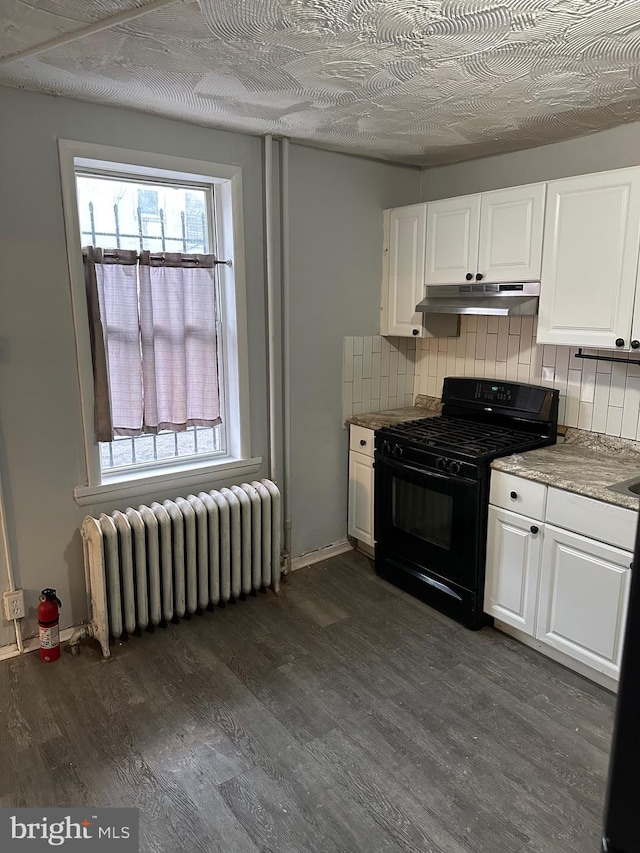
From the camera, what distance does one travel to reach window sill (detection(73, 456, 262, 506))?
2.79 meters

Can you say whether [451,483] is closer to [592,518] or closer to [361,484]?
[592,518]

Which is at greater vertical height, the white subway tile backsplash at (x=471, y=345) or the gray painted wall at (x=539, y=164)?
the gray painted wall at (x=539, y=164)

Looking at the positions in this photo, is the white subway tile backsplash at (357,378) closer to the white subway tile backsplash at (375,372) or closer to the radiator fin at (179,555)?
the white subway tile backsplash at (375,372)

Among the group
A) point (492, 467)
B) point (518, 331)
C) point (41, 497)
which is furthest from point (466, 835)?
point (518, 331)

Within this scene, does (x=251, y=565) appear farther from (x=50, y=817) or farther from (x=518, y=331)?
(x=518, y=331)

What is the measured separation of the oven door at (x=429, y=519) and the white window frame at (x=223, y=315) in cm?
77

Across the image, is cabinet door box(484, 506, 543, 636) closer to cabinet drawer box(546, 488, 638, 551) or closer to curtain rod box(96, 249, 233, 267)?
cabinet drawer box(546, 488, 638, 551)

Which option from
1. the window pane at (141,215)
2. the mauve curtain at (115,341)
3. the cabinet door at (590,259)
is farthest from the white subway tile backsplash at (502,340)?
the mauve curtain at (115,341)

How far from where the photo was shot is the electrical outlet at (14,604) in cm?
260

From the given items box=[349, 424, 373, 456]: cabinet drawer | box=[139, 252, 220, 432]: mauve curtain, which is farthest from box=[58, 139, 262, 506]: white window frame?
box=[349, 424, 373, 456]: cabinet drawer

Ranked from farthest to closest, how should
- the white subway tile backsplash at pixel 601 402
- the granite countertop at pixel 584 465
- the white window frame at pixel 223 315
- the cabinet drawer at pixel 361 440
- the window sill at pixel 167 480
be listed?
1. the cabinet drawer at pixel 361 440
2. the white subway tile backsplash at pixel 601 402
3. the window sill at pixel 167 480
4. the white window frame at pixel 223 315
5. the granite countertop at pixel 584 465

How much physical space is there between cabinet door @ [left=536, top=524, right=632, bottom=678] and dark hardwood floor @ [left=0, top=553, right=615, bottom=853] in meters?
0.19

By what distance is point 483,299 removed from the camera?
3.03m

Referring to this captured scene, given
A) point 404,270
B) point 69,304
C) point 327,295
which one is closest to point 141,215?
point 69,304
